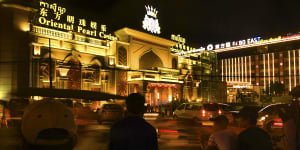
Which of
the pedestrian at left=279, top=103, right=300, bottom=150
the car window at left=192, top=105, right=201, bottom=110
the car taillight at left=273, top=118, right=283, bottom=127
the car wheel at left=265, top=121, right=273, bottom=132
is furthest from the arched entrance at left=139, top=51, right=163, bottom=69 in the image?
the pedestrian at left=279, top=103, right=300, bottom=150

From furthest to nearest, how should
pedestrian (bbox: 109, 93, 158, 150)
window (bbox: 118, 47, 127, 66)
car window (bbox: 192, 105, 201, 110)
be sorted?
window (bbox: 118, 47, 127, 66) < car window (bbox: 192, 105, 201, 110) < pedestrian (bbox: 109, 93, 158, 150)

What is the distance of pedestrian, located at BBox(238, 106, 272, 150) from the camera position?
3.26m

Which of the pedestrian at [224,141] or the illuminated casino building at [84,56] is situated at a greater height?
the illuminated casino building at [84,56]

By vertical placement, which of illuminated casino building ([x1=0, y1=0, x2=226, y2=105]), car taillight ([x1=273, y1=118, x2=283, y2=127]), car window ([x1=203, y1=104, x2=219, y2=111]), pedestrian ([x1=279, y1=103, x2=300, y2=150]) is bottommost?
car taillight ([x1=273, y1=118, x2=283, y2=127])

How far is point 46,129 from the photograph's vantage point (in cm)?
450

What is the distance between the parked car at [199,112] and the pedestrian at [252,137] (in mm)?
10890

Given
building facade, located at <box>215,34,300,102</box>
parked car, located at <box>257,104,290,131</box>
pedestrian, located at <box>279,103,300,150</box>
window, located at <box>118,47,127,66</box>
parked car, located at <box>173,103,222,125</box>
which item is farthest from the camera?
building facade, located at <box>215,34,300,102</box>

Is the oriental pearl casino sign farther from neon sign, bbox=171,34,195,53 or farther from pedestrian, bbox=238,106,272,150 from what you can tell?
pedestrian, bbox=238,106,272,150

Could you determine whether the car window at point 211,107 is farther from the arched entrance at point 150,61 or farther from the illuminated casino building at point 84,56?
the arched entrance at point 150,61

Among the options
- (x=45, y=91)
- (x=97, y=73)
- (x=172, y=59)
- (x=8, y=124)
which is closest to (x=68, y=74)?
(x=97, y=73)

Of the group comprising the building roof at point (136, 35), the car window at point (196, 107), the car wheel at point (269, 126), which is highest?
the building roof at point (136, 35)

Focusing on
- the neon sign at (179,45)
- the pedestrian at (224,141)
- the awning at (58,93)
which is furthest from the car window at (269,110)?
the neon sign at (179,45)

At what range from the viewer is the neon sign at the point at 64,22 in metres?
27.3

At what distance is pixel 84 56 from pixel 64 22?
4.32 m
